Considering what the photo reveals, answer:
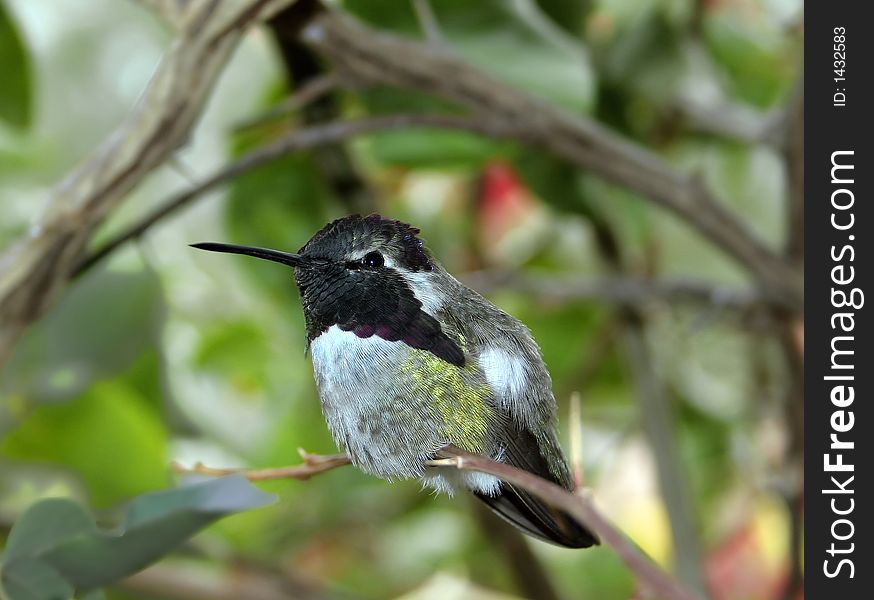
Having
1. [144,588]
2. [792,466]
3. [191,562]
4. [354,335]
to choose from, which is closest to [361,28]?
[354,335]

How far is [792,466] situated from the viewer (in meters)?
1.13

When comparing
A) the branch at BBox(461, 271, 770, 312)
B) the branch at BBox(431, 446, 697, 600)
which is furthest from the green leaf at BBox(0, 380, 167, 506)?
the branch at BBox(431, 446, 697, 600)

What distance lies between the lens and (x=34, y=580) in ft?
1.47

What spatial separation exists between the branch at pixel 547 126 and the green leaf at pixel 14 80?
329 mm

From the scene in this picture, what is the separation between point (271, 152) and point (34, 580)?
0.35 m

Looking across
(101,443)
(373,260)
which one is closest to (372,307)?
(373,260)

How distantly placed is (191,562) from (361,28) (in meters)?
0.60

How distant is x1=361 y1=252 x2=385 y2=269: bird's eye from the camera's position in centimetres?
46

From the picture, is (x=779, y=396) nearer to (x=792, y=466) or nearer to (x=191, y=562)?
(x=792, y=466)

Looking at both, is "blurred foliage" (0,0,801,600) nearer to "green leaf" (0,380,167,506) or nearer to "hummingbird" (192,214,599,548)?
"green leaf" (0,380,167,506)

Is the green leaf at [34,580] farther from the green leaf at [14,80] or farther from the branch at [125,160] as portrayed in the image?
the green leaf at [14,80]

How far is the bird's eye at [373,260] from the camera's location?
1.51 feet

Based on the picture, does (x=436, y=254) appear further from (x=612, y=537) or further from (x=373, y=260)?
(x=612, y=537)

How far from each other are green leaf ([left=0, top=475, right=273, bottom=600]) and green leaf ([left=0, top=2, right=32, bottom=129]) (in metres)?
0.56
